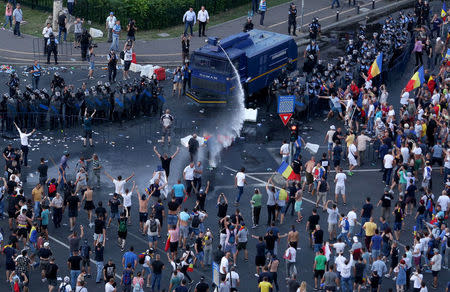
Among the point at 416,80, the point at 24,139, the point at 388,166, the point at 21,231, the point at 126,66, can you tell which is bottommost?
the point at 21,231

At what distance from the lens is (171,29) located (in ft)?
176

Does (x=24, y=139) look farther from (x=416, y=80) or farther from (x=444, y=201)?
(x=416, y=80)

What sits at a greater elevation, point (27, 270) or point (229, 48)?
point (229, 48)

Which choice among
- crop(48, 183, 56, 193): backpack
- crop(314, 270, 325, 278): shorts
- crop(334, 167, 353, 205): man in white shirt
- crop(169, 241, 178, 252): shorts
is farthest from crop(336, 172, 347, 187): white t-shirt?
crop(48, 183, 56, 193): backpack

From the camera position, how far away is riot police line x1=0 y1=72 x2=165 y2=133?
40.4m

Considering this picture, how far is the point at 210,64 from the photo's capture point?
43.5m

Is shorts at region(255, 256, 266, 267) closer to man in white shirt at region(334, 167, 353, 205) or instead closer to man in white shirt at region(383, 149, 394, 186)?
man in white shirt at region(334, 167, 353, 205)

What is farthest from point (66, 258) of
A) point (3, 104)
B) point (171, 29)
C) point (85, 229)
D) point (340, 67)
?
point (171, 29)

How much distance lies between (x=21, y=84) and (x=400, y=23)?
20.0m

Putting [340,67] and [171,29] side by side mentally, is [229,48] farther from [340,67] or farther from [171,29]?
[171,29]

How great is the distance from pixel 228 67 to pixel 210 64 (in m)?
0.84

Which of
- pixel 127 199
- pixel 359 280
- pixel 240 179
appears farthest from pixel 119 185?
pixel 359 280

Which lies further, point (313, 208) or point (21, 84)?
point (21, 84)

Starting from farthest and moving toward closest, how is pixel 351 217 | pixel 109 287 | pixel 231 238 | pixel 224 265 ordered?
pixel 351 217, pixel 231 238, pixel 224 265, pixel 109 287
